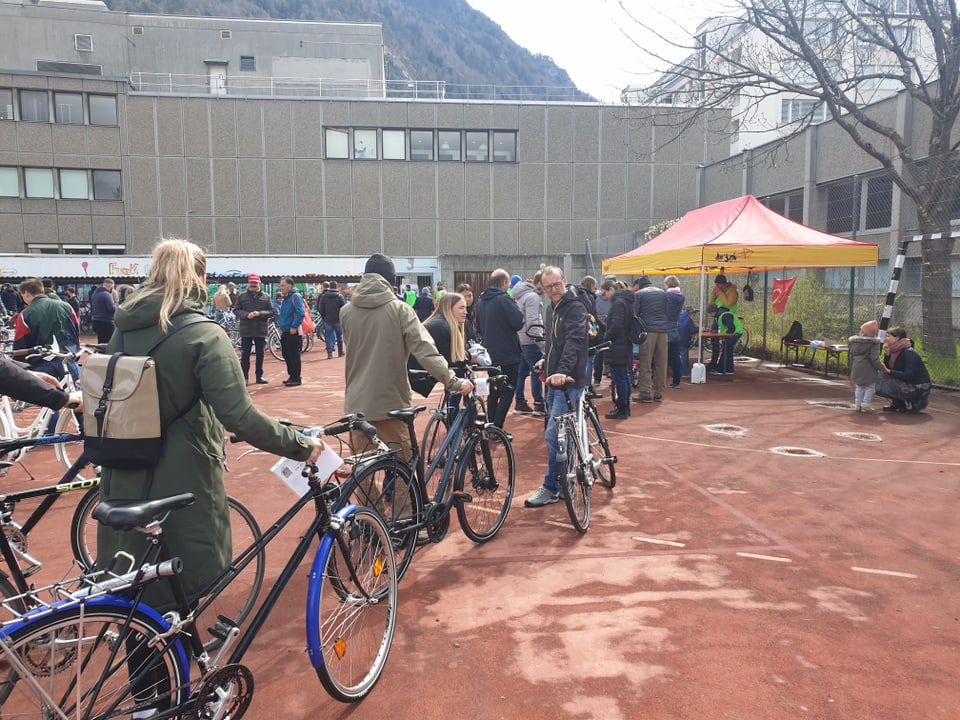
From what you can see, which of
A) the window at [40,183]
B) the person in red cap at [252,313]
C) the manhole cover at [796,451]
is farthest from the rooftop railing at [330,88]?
the manhole cover at [796,451]

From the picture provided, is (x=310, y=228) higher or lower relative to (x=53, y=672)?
higher

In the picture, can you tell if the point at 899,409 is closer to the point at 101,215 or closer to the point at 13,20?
the point at 101,215

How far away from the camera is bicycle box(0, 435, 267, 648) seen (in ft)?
10.7

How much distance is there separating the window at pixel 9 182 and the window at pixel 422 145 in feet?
52.9

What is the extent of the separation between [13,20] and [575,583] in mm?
46733

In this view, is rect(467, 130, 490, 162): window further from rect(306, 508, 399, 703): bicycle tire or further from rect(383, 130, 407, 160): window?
rect(306, 508, 399, 703): bicycle tire

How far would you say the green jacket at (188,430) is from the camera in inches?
98.9

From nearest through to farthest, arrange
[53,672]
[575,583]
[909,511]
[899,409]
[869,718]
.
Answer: [53,672], [869,718], [575,583], [909,511], [899,409]

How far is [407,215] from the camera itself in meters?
30.0

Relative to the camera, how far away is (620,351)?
29.1 feet

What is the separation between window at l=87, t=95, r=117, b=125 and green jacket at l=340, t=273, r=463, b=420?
97.3 feet

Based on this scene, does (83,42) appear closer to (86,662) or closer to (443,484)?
(443,484)

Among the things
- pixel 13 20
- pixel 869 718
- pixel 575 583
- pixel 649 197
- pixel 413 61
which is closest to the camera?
pixel 869 718

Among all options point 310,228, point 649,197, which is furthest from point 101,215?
point 649,197
